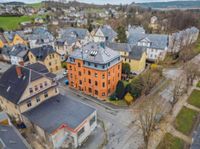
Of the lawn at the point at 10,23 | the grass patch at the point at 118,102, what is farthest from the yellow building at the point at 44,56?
the lawn at the point at 10,23

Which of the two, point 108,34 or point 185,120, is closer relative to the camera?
point 185,120

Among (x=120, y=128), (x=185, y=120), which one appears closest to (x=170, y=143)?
(x=185, y=120)

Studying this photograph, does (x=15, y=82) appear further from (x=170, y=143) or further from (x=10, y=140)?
(x=170, y=143)

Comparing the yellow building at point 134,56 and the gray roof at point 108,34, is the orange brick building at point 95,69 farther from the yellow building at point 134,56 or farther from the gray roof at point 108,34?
the gray roof at point 108,34

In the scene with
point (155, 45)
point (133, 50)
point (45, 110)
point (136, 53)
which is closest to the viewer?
point (45, 110)

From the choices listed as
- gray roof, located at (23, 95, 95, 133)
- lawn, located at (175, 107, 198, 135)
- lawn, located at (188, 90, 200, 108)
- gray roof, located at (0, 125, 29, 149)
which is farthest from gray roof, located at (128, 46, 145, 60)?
gray roof, located at (0, 125, 29, 149)

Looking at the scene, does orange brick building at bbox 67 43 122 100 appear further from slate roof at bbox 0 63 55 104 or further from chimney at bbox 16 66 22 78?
chimney at bbox 16 66 22 78

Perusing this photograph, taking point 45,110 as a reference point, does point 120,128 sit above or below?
below
